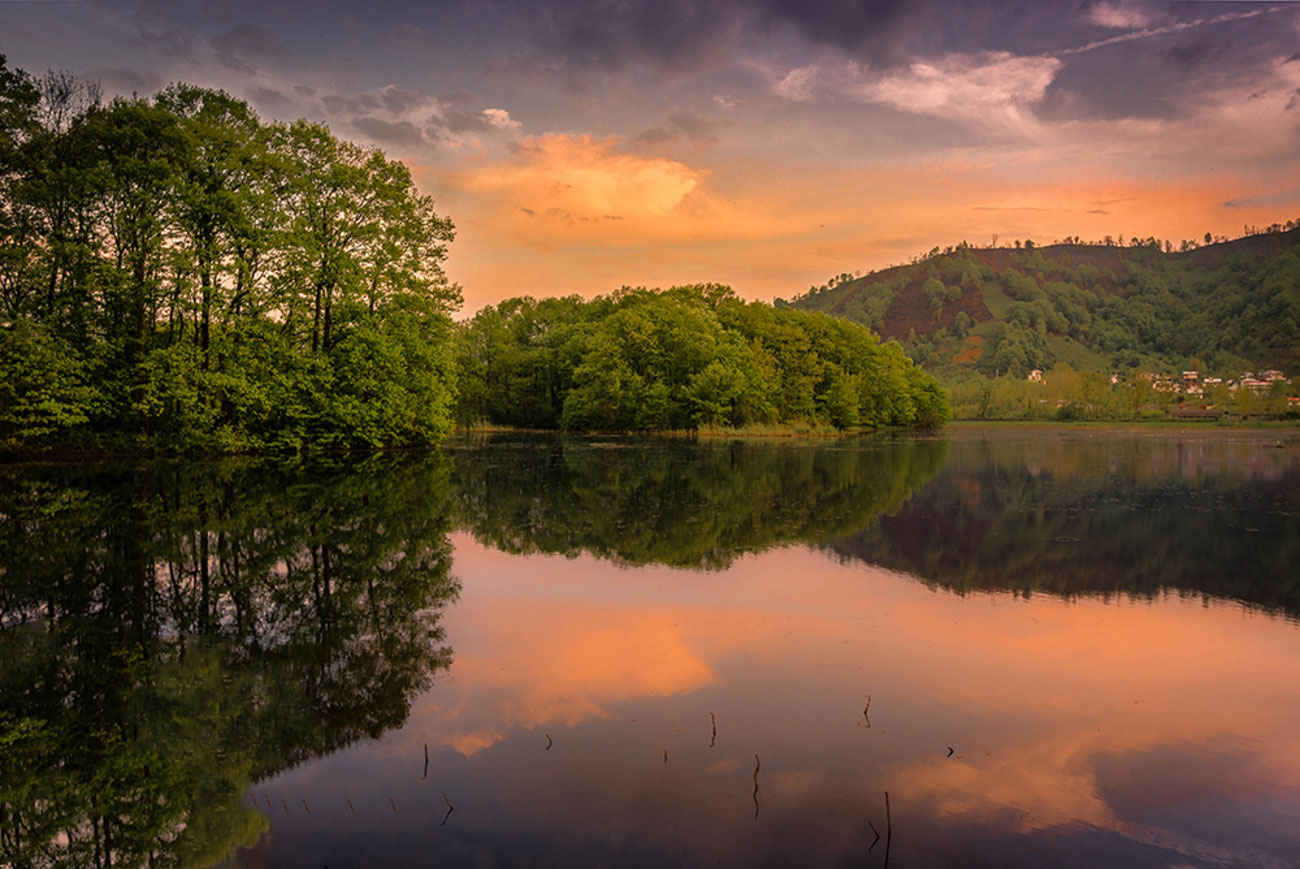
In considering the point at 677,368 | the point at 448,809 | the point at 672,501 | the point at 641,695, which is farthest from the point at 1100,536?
the point at 677,368

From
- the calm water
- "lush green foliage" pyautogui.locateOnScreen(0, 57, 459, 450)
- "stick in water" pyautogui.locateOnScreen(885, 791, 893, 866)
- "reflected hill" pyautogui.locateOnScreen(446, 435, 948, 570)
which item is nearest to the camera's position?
"stick in water" pyautogui.locateOnScreen(885, 791, 893, 866)

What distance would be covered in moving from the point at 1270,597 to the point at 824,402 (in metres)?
74.5

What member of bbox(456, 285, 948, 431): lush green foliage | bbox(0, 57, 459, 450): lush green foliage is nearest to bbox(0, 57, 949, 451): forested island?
bbox(0, 57, 459, 450): lush green foliage

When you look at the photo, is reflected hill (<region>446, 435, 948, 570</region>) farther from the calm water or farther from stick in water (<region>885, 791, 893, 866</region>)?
stick in water (<region>885, 791, 893, 866</region>)

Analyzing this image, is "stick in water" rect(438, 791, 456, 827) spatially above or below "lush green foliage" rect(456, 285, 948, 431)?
below

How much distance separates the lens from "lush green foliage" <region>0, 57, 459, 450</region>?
3130cm

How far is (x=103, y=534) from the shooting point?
1462 centimetres

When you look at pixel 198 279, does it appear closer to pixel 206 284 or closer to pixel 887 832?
pixel 206 284

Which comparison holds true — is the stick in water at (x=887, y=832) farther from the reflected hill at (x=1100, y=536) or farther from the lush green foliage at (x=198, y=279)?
the lush green foliage at (x=198, y=279)

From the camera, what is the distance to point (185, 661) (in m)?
7.90

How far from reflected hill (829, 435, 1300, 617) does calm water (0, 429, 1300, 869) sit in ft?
0.46

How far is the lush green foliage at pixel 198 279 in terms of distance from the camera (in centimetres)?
3130

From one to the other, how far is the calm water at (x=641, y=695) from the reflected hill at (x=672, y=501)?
0.28 m

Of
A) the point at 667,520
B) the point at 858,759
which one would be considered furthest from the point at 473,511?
the point at 858,759
